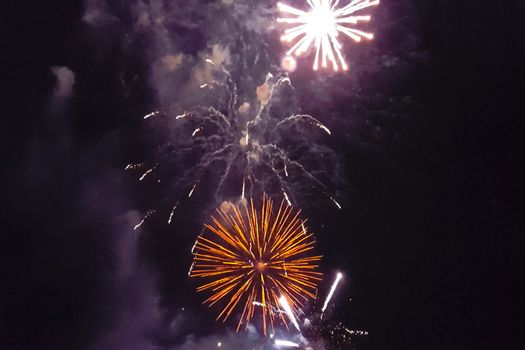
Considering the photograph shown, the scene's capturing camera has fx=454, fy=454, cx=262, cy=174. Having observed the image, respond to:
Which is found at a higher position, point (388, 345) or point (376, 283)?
point (376, 283)

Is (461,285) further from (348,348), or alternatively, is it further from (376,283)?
(348,348)

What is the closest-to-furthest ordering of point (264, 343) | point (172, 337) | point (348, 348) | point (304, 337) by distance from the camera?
point (304, 337), point (348, 348), point (264, 343), point (172, 337)

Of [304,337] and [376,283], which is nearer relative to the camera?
[304,337]

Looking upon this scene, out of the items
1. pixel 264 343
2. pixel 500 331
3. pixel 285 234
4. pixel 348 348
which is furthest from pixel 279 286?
pixel 500 331

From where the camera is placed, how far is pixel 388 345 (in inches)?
882

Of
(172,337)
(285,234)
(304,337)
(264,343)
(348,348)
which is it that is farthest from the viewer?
(172,337)

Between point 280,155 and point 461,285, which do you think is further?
point 461,285

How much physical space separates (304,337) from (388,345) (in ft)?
24.1

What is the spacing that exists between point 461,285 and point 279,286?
464 inches

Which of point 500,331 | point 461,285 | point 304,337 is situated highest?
point 461,285

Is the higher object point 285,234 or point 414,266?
point 414,266

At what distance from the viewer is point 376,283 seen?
22047 mm

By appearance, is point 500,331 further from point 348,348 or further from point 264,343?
point 264,343

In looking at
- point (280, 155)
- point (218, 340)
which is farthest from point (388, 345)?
point (280, 155)
